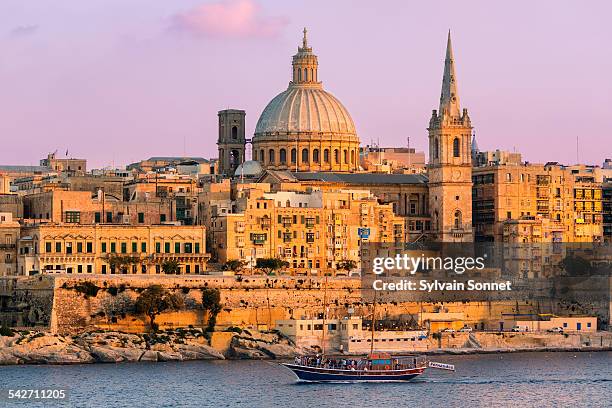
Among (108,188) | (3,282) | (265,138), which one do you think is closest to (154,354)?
(3,282)

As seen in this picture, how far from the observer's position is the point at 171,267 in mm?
106000

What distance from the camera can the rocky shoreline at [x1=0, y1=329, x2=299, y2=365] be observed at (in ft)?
308

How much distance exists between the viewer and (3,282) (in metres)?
101

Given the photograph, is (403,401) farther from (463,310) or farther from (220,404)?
(463,310)

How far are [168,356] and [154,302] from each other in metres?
4.25

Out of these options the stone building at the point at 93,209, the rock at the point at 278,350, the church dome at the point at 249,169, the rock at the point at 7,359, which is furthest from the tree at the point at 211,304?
the church dome at the point at 249,169

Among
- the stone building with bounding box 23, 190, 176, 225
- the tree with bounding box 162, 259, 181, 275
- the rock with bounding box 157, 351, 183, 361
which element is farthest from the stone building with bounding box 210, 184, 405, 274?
the rock with bounding box 157, 351, 183, 361

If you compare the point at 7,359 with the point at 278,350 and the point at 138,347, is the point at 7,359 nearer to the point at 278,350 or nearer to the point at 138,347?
the point at 138,347

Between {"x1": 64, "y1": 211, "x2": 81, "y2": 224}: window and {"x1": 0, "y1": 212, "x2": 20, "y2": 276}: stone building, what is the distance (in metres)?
3.71

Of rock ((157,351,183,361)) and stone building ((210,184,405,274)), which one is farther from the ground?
stone building ((210,184,405,274))

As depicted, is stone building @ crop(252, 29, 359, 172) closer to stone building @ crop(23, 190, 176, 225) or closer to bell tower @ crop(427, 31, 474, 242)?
bell tower @ crop(427, 31, 474, 242)

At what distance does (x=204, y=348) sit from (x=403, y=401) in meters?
17.0

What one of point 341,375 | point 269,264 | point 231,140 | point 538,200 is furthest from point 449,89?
point 341,375

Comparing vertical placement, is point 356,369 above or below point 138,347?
below
